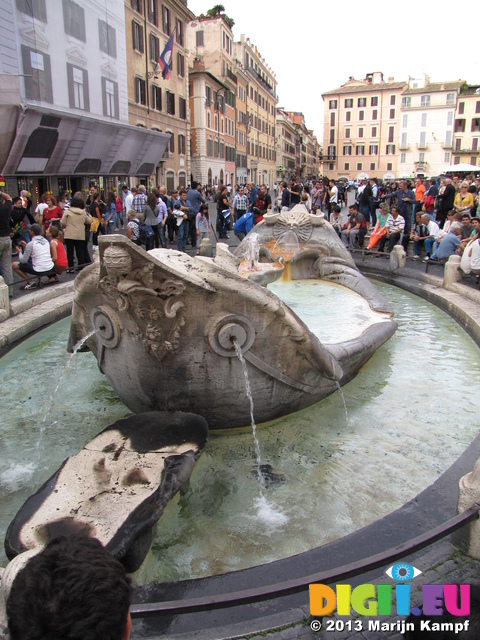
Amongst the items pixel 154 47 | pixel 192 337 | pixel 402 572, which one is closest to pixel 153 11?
pixel 154 47

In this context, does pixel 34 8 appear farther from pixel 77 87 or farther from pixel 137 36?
pixel 137 36

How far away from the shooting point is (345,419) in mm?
4258

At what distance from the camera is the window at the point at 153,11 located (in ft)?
93.7

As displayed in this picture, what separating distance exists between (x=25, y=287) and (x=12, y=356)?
8.93 ft

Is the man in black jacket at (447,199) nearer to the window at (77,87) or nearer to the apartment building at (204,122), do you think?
the window at (77,87)

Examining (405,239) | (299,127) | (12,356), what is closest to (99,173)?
(405,239)

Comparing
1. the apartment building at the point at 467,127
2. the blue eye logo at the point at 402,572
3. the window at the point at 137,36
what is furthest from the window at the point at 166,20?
the apartment building at the point at 467,127

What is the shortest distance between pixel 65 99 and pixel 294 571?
20.4 metres

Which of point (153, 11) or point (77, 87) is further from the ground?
point (153, 11)

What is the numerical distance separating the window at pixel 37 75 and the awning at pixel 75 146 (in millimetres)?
828

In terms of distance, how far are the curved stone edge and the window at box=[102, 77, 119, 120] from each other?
74.7 ft

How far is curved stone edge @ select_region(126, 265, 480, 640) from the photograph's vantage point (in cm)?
213

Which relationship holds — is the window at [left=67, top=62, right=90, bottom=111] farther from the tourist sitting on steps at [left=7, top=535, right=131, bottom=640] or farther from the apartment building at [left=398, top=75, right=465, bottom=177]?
the apartment building at [left=398, top=75, right=465, bottom=177]

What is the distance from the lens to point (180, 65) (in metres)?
33.3
